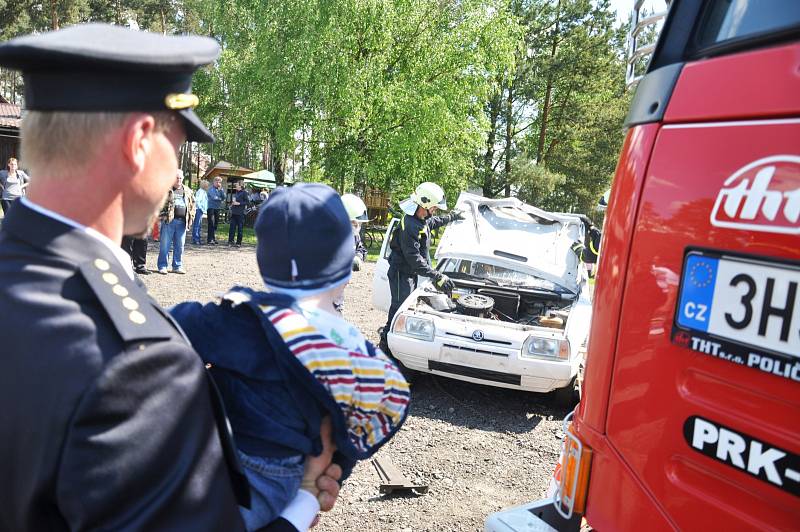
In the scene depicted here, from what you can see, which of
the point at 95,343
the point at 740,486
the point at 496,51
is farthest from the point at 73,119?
the point at 496,51

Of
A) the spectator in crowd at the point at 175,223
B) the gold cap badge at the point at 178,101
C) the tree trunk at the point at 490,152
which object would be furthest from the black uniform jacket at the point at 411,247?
the tree trunk at the point at 490,152

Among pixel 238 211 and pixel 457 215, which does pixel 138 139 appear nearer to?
pixel 457 215

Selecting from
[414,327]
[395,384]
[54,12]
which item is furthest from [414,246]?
[54,12]

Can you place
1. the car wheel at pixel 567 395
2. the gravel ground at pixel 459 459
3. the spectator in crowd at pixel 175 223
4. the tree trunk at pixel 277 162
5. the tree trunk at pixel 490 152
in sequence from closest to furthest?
1. the gravel ground at pixel 459 459
2. the car wheel at pixel 567 395
3. the spectator in crowd at pixel 175 223
4. the tree trunk at pixel 277 162
5. the tree trunk at pixel 490 152

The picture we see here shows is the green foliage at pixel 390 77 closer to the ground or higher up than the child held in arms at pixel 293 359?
higher up

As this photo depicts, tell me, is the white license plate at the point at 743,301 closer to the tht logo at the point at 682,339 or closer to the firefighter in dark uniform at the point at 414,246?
the tht logo at the point at 682,339

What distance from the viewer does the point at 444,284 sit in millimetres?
6855

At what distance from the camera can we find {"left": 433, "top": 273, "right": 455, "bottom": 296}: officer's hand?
22.4ft

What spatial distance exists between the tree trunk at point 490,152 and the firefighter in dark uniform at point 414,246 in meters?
25.7

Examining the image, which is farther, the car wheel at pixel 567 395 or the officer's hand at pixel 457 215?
the officer's hand at pixel 457 215

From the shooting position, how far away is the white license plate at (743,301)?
1.45 m

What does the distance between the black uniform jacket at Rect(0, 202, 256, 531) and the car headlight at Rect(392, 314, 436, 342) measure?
4.65m

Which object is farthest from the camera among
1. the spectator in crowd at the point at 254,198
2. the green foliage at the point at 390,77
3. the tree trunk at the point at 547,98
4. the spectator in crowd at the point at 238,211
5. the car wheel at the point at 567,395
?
the tree trunk at the point at 547,98

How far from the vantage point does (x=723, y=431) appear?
1605 mm
